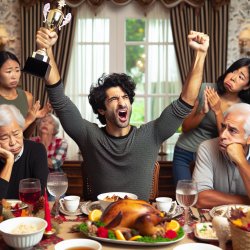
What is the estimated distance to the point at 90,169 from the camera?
2338 millimetres

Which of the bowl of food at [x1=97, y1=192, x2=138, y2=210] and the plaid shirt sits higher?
the bowl of food at [x1=97, y1=192, x2=138, y2=210]

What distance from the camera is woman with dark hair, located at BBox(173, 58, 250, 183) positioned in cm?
288

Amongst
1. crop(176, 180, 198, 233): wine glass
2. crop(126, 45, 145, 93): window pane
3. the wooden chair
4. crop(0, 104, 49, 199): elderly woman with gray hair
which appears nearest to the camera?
crop(176, 180, 198, 233): wine glass

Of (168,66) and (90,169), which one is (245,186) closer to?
(90,169)

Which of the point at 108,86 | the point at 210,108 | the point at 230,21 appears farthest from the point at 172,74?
the point at 108,86

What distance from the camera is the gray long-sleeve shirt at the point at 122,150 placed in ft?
7.44

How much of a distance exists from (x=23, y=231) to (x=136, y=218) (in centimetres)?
40

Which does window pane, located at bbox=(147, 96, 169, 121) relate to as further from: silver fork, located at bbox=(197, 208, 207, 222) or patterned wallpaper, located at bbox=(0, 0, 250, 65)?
silver fork, located at bbox=(197, 208, 207, 222)

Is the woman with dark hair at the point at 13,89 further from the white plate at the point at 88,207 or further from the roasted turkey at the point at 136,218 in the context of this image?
the roasted turkey at the point at 136,218

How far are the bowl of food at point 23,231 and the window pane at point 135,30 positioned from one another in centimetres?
395

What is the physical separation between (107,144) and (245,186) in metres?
0.75

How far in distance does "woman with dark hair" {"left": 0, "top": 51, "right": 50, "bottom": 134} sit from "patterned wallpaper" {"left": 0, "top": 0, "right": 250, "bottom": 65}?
2.01m

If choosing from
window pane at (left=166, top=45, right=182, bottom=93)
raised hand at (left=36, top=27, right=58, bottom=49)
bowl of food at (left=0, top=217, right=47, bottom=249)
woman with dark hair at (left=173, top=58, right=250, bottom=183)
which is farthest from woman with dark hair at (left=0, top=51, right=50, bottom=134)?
window pane at (left=166, top=45, right=182, bottom=93)

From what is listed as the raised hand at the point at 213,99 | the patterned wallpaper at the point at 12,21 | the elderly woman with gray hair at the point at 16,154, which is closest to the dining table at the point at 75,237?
the elderly woman with gray hair at the point at 16,154
